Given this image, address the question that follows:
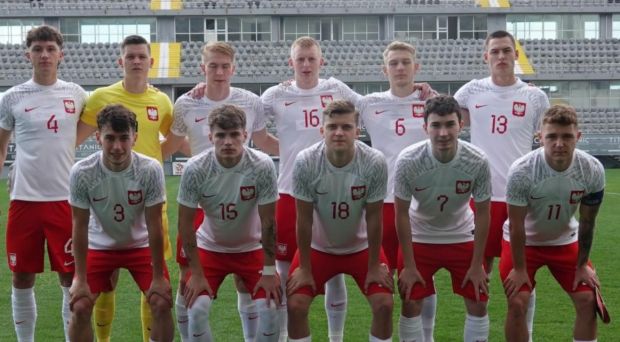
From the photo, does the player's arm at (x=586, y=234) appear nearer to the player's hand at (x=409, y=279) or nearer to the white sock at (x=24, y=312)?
the player's hand at (x=409, y=279)

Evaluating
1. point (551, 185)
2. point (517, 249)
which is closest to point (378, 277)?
point (517, 249)

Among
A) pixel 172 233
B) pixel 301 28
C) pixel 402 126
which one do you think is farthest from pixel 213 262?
pixel 301 28

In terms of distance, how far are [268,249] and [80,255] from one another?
3.41ft

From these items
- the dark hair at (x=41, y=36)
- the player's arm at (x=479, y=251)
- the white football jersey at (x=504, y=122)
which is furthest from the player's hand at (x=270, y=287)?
the dark hair at (x=41, y=36)

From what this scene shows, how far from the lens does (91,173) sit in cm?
444

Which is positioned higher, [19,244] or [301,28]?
[301,28]

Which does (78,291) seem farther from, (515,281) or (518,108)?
(518,108)

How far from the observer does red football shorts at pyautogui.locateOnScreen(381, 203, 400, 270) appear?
5188 millimetres

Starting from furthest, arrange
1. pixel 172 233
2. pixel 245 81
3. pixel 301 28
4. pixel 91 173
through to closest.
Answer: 1. pixel 301 28
2. pixel 245 81
3. pixel 172 233
4. pixel 91 173

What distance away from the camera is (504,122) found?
208 inches

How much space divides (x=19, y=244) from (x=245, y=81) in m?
22.2

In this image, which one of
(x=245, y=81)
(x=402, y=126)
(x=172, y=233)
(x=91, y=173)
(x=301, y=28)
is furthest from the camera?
(x=301, y=28)

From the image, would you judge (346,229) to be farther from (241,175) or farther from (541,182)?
(541,182)

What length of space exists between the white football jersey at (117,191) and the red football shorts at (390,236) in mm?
1502
